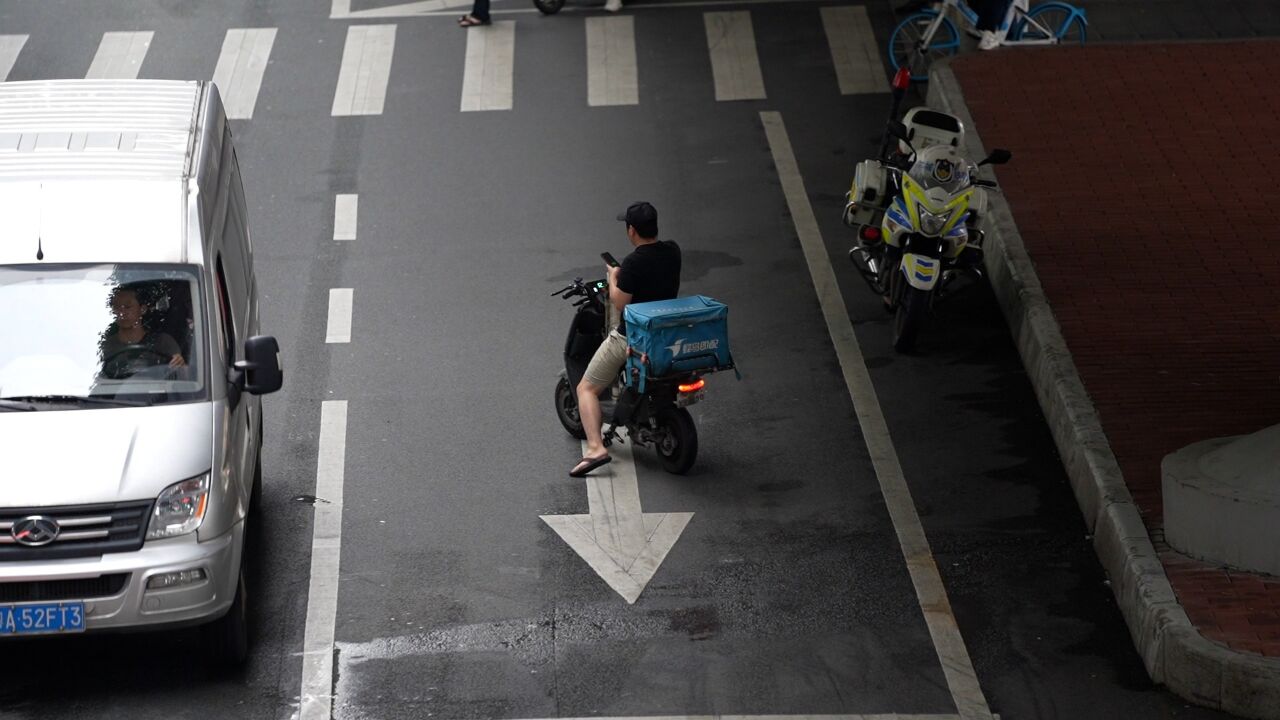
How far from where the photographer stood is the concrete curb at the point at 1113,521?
8539 millimetres

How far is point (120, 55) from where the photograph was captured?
1917 cm

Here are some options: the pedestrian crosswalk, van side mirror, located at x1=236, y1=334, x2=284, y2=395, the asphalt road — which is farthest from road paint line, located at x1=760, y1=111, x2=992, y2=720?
van side mirror, located at x1=236, y1=334, x2=284, y2=395

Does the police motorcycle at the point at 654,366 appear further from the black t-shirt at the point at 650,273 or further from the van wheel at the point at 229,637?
the van wheel at the point at 229,637

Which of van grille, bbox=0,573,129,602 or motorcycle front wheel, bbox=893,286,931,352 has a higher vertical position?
van grille, bbox=0,573,129,602

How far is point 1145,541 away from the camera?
9.70 meters

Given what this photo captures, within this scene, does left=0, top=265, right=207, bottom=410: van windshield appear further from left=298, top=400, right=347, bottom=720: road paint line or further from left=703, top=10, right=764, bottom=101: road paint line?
left=703, top=10, right=764, bottom=101: road paint line

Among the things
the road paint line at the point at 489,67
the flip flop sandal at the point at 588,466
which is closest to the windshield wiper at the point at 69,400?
the flip flop sandal at the point at 588,466

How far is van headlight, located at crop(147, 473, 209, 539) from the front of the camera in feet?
27.4

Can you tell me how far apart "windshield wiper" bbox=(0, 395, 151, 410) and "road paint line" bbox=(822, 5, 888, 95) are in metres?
11.2

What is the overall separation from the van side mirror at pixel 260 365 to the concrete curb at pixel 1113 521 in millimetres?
4794

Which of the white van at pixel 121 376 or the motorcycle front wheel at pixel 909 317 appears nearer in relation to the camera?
the white van at pixel 121 376

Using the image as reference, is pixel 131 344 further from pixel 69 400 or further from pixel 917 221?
pixel 917 221

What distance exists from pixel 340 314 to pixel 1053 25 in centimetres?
953

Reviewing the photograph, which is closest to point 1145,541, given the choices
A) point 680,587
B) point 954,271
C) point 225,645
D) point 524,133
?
point 680,587
